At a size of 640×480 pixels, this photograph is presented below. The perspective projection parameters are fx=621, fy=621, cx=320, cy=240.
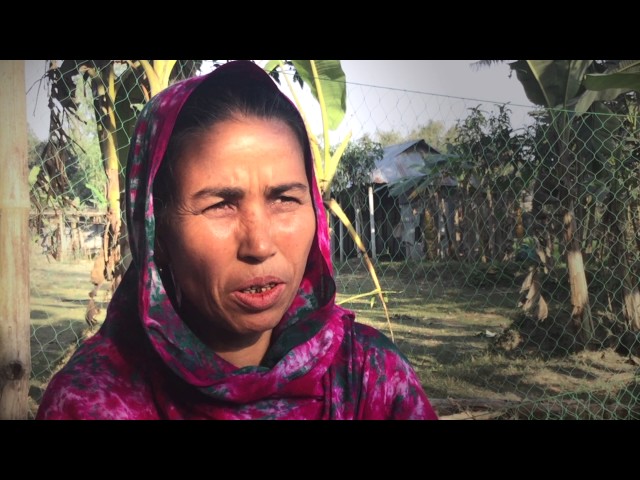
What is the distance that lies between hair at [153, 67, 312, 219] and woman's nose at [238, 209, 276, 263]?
1.04ft

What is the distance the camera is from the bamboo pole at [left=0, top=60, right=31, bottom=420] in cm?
261

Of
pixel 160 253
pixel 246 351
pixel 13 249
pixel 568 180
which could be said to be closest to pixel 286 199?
pixel 160 253

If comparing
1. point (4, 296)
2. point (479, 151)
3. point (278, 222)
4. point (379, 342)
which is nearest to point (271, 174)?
point (278, 222)

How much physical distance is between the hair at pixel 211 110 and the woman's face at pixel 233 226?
0.03 meters

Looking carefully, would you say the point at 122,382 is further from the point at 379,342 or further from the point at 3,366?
the point at 379,342

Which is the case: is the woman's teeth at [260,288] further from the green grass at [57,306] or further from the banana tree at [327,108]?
the green grass at [57,306]

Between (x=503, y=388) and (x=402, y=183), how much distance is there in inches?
49.9

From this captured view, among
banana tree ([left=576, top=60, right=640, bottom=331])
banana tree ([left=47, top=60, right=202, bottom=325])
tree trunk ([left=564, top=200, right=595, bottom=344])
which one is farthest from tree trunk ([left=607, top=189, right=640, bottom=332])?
banana tree ([left=47, top=60, right=202, bottom=325])

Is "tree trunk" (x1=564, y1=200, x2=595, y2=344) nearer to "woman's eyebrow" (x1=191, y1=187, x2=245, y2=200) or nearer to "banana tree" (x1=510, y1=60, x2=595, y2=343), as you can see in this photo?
"banana tree" (x1=510, y1=60, x2=595, y2=343)

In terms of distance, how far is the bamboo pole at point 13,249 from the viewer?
8.57ft

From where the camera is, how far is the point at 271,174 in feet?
8.50

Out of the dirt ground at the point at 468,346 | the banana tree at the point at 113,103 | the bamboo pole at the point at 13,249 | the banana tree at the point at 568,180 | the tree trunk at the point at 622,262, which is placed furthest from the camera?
the tree trunk at the point at 622,262

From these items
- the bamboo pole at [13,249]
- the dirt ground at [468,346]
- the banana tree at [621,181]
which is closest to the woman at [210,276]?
the bamboo pole at [13,249]

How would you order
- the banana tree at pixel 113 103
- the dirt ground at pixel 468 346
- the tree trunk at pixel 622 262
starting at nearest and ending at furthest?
the banana tree at pixel 113 103
the dirt ground at pixel 468 346
the tree trunk at pixel 622 262
